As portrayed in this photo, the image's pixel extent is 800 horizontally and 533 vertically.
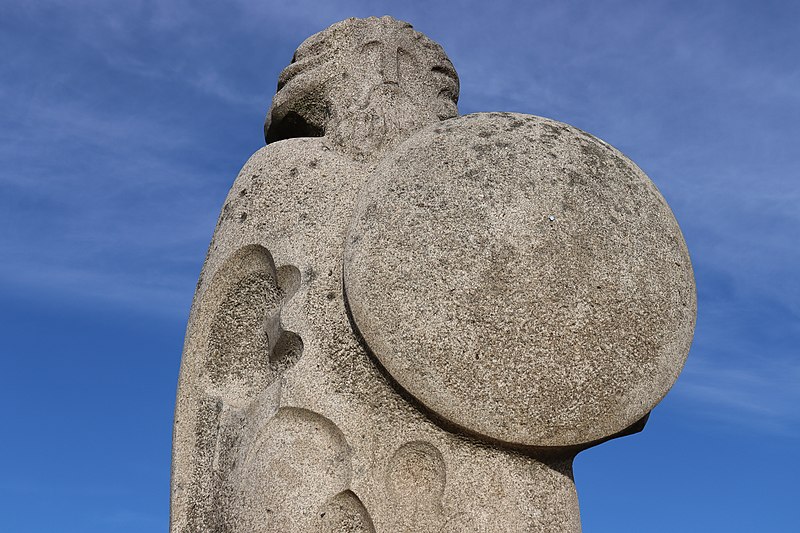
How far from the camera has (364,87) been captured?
554 centimetres

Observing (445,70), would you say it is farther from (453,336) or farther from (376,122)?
(453,336)

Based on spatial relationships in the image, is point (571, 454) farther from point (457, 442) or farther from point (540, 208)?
point (540, 208)

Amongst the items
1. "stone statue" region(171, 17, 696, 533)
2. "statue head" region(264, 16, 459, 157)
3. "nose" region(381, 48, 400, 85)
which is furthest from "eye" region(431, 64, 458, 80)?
"stone statue" region(171, 17, 696, 533)

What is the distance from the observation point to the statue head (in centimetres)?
542

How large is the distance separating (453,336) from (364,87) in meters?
1.60

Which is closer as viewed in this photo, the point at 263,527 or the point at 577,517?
the point at 263,527

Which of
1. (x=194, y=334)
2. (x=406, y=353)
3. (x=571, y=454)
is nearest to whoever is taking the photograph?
(x=406, y=353)

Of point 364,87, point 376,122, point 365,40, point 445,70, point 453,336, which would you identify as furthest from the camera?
point 445,70

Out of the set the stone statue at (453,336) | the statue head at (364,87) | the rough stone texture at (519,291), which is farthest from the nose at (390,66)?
the rough stone texture at (519,291)

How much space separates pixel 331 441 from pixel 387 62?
2.01 metres

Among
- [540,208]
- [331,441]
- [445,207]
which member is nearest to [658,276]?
[540,208]

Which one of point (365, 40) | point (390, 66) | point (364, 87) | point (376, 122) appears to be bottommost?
point (376, 122)

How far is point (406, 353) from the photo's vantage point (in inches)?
178

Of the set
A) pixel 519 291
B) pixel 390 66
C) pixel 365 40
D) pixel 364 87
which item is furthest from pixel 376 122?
pixel 519 291
